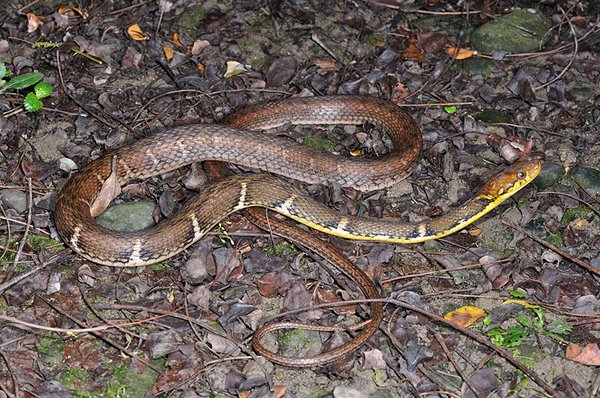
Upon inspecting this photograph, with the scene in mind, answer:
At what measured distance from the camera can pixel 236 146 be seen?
8.89 meters

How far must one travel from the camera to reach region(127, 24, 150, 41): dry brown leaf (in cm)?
1052

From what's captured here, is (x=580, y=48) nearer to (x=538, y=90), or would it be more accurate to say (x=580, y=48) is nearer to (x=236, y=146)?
(x=538, y=90)

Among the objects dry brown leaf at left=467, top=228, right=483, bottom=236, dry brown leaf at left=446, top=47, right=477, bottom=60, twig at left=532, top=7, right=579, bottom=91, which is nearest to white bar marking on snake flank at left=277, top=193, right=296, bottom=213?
dry brown leaf at left=467, top=228, right=483, bottom=236

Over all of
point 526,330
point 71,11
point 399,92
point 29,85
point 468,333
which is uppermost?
point 29,85

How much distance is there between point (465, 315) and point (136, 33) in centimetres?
616

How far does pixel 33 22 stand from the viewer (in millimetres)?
10555

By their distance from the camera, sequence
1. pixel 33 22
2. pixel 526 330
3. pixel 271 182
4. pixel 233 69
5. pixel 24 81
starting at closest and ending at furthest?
pixel 526 330, pixel 271 182, pixel 24 81, pixel 233 69, pixel 33 22

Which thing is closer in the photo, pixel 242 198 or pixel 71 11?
pixel 242 198

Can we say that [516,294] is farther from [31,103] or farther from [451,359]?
[31,103]

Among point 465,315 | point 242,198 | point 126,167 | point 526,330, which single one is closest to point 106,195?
point 126,167

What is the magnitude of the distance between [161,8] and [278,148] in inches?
137

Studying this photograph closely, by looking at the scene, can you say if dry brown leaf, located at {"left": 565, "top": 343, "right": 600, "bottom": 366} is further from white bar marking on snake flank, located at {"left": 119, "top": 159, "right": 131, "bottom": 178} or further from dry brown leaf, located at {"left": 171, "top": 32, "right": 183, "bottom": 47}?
dry brown leaf, located at {"left": 171, "top": 32, "right": 183, "bottom": 47}

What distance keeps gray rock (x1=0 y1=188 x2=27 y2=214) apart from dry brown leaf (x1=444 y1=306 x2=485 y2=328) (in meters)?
4.62

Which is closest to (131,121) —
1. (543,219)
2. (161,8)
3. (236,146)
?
(236,146)
